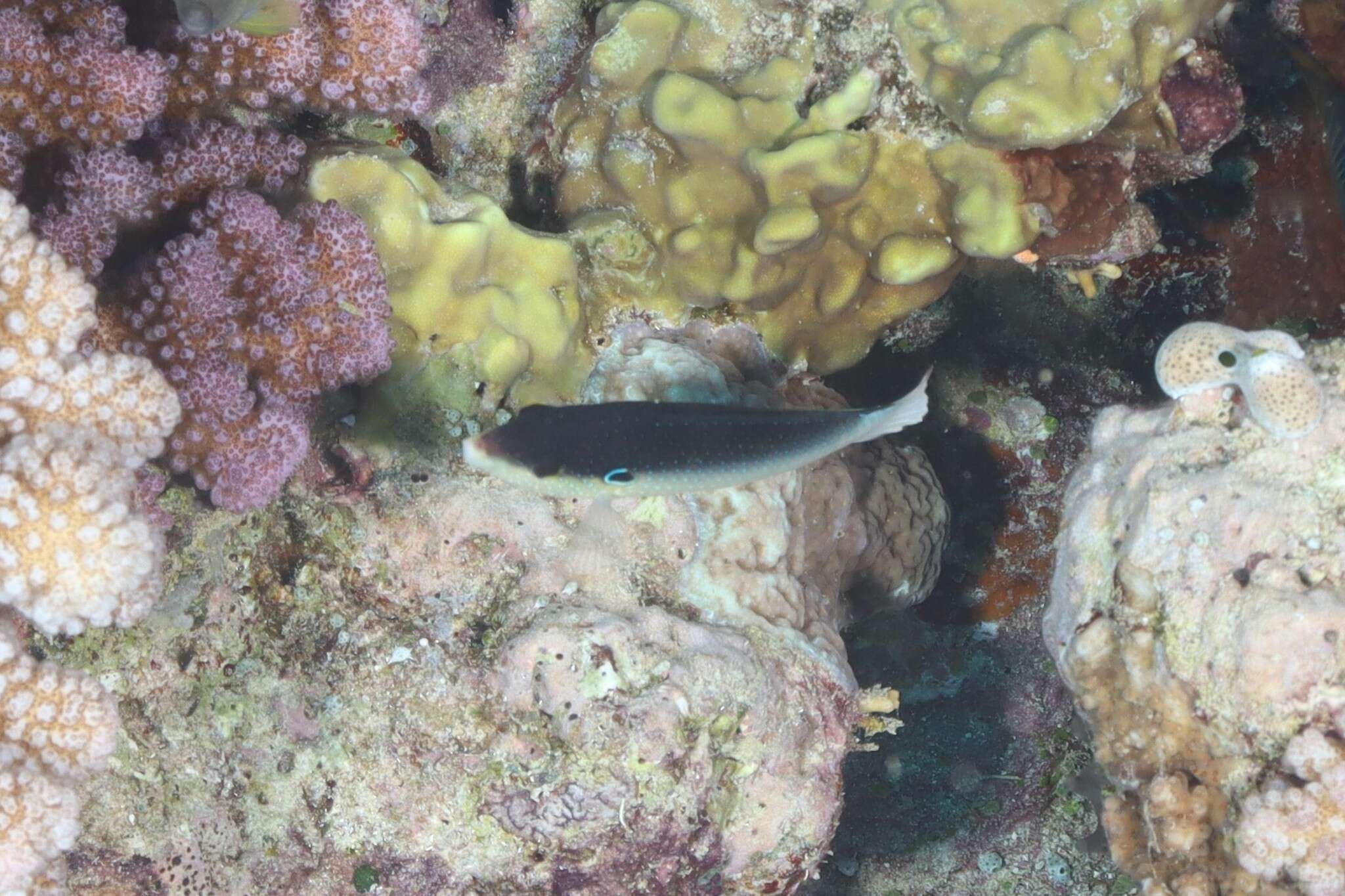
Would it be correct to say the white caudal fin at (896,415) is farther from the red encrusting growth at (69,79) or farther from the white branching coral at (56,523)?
the red encrusting growth at (69,79)

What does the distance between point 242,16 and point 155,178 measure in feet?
2.00

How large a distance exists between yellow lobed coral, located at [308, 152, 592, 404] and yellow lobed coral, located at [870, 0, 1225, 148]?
1.55m

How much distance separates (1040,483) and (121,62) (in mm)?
4724

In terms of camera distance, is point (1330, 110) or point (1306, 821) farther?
point (1330, 110)

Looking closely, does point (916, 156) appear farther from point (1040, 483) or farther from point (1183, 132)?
point (1040, 483)

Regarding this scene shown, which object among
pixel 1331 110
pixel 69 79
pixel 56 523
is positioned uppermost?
pixel 1331 110

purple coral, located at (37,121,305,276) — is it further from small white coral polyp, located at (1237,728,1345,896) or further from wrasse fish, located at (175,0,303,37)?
small white coral polyp, located at (1237,728,1345,896)

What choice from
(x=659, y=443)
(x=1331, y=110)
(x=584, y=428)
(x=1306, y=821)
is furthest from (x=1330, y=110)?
(x=584, y=428)

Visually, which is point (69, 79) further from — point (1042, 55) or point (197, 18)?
point (1042, 55)

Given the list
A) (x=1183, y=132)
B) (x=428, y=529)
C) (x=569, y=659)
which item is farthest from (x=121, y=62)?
(x=1183, y=132)

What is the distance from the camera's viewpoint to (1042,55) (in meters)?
3.13

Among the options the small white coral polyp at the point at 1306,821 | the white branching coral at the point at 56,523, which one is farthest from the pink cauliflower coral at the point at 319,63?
the small white coral polyp at the point at 1306,821

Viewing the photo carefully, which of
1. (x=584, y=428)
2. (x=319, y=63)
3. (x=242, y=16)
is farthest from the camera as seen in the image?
(x=319, y=63)

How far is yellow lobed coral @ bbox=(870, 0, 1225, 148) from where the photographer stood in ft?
10.3
